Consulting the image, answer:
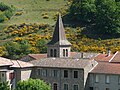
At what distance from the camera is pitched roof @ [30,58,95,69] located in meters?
84.8

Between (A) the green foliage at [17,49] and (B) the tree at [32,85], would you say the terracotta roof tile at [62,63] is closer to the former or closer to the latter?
(B) the tree at [32,85]

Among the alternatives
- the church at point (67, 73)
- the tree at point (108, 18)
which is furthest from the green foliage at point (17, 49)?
the church at point (67, 73)

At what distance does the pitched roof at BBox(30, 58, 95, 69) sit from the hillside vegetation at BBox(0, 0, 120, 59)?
32320mm

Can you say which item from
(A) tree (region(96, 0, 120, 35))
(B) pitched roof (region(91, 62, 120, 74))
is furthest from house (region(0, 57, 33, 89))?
(A) tree (region(96, 0, 120, 35))

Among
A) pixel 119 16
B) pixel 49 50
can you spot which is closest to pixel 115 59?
pixel 49 50

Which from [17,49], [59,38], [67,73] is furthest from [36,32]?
[67,73]

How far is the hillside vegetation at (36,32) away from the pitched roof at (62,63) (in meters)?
32.3

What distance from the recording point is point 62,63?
86500mm

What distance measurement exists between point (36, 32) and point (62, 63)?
186 feet

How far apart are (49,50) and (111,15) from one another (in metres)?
41.6

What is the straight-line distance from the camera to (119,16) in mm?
136000

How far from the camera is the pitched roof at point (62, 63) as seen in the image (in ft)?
278

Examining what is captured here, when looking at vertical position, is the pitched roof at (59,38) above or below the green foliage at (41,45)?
above

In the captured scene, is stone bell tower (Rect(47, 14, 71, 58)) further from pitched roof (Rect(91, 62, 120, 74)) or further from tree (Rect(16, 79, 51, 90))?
tree (Rect(16, 79, 51, 90))
